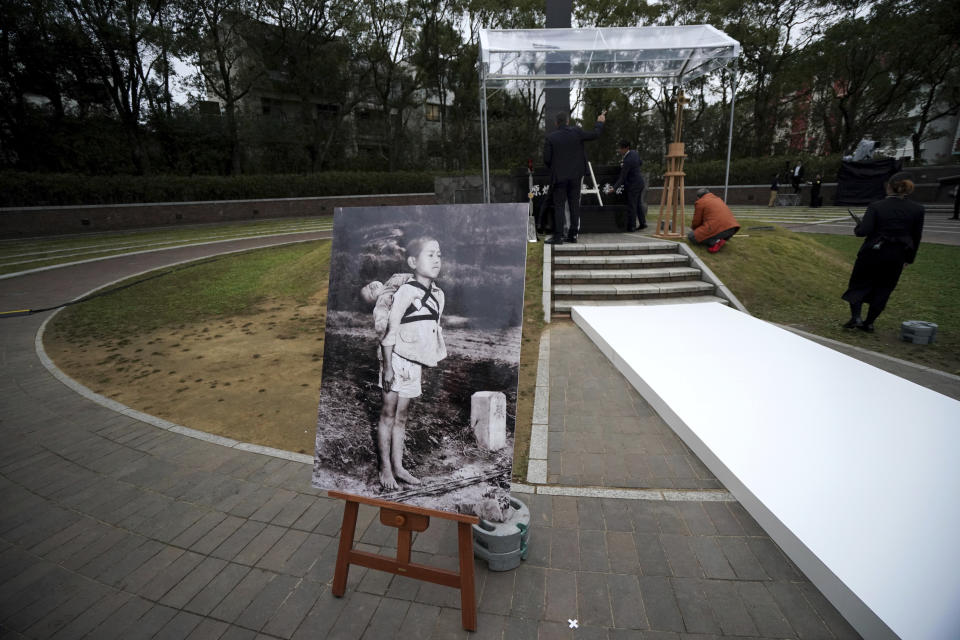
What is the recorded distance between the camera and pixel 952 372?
450 cm

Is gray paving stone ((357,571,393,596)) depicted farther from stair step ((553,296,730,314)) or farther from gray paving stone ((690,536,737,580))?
stair step ((553,296,730,314))

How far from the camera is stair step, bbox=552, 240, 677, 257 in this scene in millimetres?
7676

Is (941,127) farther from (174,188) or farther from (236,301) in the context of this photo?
(174,188)

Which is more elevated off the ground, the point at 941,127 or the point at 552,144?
the point at 941,127

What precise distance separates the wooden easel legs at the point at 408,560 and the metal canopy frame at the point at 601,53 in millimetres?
6865

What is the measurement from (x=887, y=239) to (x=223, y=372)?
323 inches

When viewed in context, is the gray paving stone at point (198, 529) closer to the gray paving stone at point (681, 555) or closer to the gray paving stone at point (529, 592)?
the gray paving stone at point (529, 592)

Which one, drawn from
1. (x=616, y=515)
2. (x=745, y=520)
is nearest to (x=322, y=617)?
(x=616, y=515)

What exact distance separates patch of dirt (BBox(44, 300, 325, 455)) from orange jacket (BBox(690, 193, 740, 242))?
268 inches

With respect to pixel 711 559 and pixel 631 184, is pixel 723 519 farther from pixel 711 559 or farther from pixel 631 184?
pixel 631 184

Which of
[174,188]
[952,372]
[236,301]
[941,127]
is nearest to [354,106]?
[174,188]

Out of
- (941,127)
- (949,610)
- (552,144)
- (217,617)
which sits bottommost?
(217,617)

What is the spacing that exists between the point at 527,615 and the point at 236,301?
320 inches

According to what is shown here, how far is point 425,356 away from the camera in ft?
6.49
